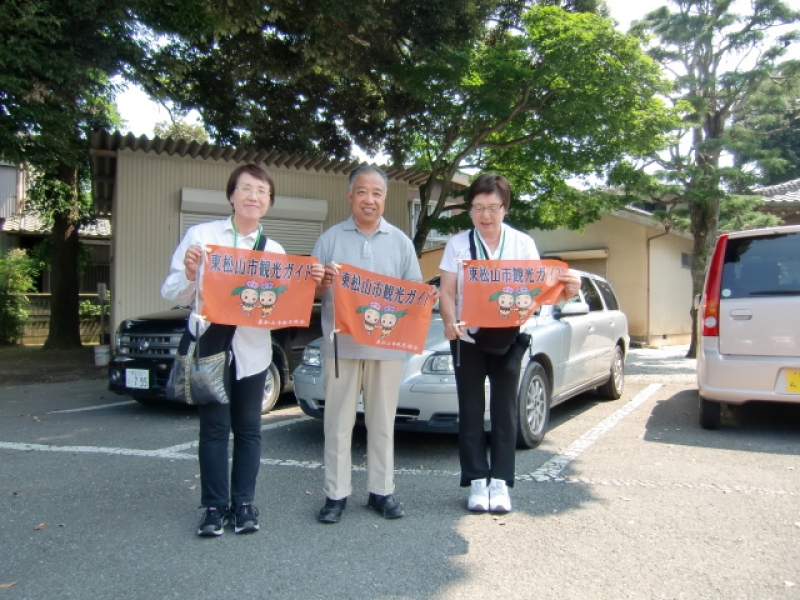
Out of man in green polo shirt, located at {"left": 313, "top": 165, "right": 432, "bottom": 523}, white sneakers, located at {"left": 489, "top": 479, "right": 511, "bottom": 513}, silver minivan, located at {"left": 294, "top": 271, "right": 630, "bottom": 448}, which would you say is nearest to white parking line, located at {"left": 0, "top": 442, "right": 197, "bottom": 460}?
silver minivan, located at {"left": 294, "top": 271, "right": 630, "bottom": 448}

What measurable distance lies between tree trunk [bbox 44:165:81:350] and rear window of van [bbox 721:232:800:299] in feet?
44.6

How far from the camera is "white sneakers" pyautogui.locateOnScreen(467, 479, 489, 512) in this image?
3.88 meters

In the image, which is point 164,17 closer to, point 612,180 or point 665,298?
point 612,180

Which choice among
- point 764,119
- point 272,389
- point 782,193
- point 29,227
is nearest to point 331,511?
point 272,389

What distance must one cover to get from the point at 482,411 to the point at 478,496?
0.49 metres

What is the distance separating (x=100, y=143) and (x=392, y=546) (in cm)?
887

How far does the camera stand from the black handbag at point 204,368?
3268mm

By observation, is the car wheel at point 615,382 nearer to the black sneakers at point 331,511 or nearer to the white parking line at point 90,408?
the black sneakers at point 331,511

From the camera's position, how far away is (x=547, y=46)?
357 inches

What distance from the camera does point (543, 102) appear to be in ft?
32.8

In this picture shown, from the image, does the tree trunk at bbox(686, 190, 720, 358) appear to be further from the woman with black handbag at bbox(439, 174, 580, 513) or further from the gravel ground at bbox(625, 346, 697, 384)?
the woman with black handbag at bbox(439, 174, 580, 513)

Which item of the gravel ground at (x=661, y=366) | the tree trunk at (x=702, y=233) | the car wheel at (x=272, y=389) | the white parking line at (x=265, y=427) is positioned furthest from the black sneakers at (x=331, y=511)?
the tree trunk at (x=702, y=233)

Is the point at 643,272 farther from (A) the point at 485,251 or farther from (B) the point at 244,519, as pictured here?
(B) the point at 244,519

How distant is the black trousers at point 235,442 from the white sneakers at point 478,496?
A: 4.11ft
